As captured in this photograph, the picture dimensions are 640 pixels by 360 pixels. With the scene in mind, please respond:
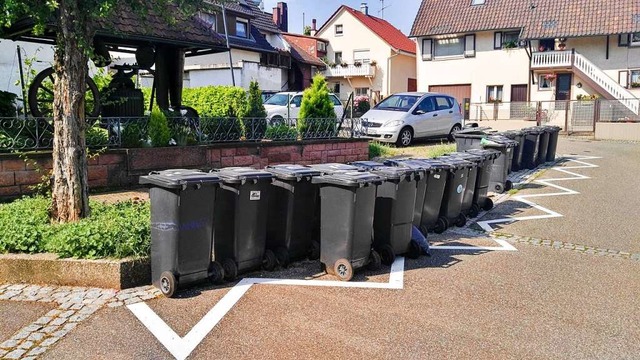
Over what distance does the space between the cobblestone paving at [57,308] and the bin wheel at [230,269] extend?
0.68 m

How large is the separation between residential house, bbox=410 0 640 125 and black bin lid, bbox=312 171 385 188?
27.6 m

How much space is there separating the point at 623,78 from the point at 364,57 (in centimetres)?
1975

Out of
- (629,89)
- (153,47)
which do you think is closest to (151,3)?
(153,47)

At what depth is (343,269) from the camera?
567 centimetres

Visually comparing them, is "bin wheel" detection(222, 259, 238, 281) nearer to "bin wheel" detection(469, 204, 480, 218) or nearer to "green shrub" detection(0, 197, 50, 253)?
"green shrub" detection(0, 197, 50, 253)

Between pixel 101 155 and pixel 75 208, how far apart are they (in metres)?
2.99

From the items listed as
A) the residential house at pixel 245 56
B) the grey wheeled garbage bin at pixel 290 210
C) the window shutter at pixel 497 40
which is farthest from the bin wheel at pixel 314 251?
the window shutter at pixel 497 40

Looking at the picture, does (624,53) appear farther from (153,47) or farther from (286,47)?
(153,47)

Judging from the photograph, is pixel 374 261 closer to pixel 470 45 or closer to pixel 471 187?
pixel 471 187

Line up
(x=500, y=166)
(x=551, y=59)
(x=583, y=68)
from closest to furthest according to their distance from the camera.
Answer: (x=500, y=166)
(x=583, y=68)
(x=551, y=59)

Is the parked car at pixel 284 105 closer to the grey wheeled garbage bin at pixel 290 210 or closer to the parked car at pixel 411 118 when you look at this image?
the parked car at pixel 411 118

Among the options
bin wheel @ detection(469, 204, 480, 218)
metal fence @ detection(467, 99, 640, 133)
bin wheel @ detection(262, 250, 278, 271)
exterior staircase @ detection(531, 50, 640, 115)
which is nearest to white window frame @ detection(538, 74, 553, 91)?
exterior staircase @ detection(531, 50, 640, 115)

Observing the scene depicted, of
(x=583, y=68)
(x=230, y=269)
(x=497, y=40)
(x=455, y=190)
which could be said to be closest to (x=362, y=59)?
(x=497, y=40)

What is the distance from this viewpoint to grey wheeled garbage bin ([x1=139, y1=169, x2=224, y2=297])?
16.5 ft
